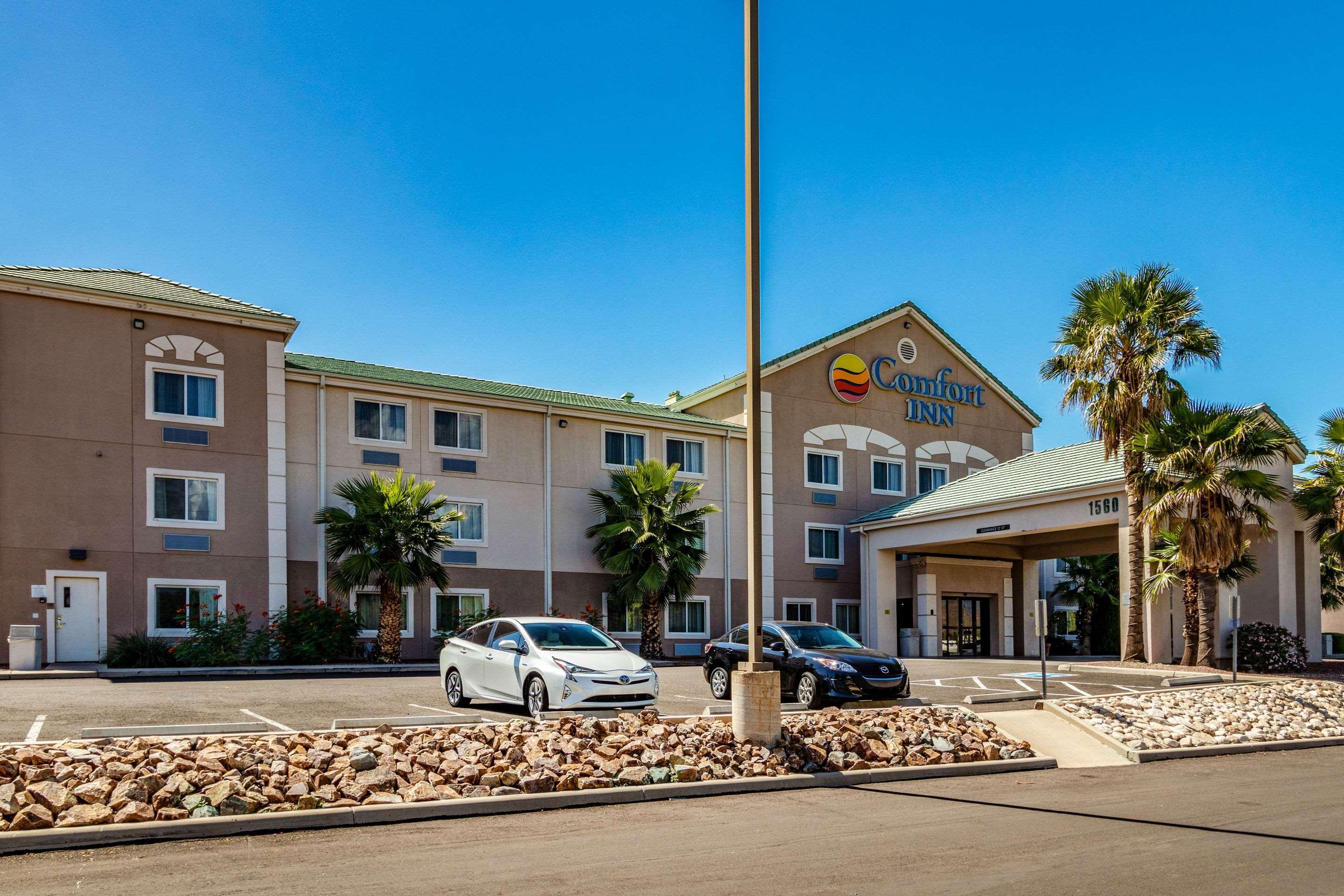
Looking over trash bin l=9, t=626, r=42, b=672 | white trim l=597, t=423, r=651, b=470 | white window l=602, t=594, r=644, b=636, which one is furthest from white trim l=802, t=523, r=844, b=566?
trash bin l=9, t=626, r=42, b=672

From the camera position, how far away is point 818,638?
19141 millimetres

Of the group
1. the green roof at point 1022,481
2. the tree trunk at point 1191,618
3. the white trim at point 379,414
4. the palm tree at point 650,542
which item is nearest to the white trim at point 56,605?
the white trim at point 379,414

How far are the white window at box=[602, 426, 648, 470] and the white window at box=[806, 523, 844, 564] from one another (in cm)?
718

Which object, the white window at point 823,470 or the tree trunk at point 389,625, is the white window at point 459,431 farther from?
the white window at point 823,470

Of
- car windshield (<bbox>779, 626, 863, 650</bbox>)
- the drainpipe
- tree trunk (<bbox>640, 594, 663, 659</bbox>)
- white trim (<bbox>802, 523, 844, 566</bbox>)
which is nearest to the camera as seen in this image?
car windshield (<bbox>779, 626, 863, 650</bbox>)

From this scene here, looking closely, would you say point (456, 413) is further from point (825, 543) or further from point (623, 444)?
point (825, 543)

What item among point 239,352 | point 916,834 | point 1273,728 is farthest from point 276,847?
point 239,352

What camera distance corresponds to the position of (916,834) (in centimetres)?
927

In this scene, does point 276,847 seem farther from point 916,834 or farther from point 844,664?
point 844,664

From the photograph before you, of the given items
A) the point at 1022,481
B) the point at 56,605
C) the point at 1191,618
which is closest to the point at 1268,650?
the point at 1191,618

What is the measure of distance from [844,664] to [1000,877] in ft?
33.1

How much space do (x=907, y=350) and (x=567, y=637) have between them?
94.4 ft

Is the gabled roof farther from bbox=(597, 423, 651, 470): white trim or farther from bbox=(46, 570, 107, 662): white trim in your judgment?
bbox=(46, 570, 107, 662): white trim

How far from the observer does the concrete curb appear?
851 centimetres
